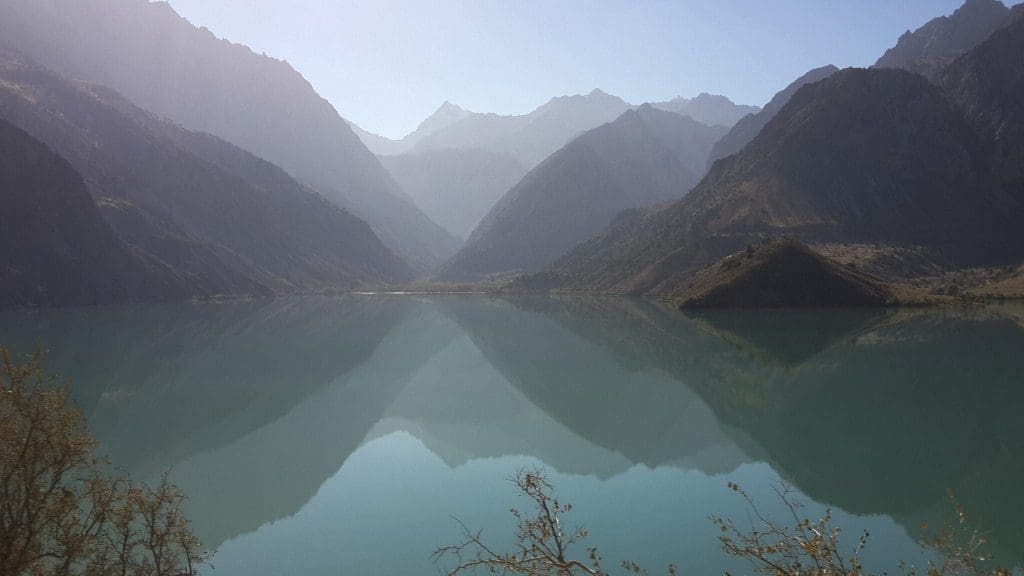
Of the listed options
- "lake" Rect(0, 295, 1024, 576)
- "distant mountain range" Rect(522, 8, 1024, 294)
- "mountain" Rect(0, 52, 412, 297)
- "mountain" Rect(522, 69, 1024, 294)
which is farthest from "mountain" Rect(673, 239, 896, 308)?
"mountain" Rect(0, 52, 412, 297)

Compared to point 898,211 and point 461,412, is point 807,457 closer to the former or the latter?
point 461,412

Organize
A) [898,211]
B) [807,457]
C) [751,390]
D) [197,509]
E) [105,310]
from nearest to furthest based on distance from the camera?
[197,509]
[807,457]
[751,390]
[105,310]
[898,211]

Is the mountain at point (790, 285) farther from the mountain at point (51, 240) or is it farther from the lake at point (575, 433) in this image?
the mountain at point (51, 240)

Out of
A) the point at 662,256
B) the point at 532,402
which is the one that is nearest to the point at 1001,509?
the point at 532,402

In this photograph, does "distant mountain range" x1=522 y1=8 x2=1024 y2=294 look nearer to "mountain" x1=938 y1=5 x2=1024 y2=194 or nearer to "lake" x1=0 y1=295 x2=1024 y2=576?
"mountain" x1=938 y1=5 x2=1024 y2=194

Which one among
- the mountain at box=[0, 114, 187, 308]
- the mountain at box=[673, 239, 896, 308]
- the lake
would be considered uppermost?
the mountain at box=[0, 114, 187, 308]

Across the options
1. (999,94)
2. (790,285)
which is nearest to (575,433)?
(790,285)
